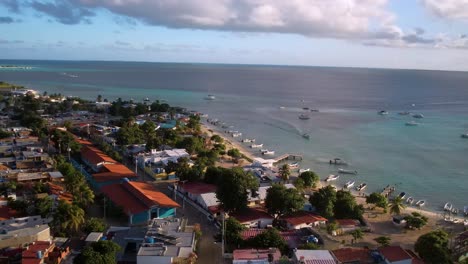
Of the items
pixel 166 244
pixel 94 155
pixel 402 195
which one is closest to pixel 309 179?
pixel 402 195

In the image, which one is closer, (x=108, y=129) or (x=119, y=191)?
(x=119, y=191)

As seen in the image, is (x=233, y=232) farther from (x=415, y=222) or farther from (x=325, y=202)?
(x=415, y=222)

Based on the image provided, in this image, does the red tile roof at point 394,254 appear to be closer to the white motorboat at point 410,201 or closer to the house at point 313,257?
the house at point 313,257

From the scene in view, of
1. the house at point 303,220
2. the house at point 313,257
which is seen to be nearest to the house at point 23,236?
the house at point 313,257

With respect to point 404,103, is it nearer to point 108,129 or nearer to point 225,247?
point 108,129

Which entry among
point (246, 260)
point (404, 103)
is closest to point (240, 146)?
point (246, 260)

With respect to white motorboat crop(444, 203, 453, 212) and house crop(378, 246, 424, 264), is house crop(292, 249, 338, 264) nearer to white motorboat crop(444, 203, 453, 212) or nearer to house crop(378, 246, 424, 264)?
house crop(378, 246, 424, 264)
